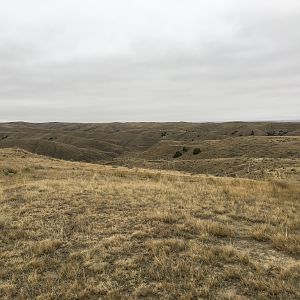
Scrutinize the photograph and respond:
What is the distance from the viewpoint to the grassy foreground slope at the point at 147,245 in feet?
19.7

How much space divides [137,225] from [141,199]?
3180mm

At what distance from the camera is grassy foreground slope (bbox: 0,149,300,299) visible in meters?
6.02

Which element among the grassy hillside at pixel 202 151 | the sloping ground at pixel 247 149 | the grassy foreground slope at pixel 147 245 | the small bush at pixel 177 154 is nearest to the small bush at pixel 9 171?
the grassy foreground slope at pixel 147 245

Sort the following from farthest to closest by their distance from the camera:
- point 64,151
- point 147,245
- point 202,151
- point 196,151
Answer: point 64,151 < point 202,151 < point 196,151 < point 147,245

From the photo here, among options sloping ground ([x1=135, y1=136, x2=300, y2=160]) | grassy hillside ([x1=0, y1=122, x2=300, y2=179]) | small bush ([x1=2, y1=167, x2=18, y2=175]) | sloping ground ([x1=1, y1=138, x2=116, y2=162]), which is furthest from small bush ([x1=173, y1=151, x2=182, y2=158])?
small bush ([x1=2, y1=167, x2=18, y2=175])

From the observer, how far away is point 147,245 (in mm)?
7879

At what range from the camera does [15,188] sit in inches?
584

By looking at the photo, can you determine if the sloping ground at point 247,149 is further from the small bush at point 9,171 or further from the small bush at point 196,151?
the small bush at point 9,171

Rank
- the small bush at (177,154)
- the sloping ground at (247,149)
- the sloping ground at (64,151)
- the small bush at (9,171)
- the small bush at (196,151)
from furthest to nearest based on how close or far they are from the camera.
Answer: the sloping ground at (64,151) < the small bush at (177,154) < the small bush at (196,151) < the sloping ground at (247,149) < the small bush at (9,171)

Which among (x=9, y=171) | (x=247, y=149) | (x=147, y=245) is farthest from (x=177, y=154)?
(x=147, y=245)

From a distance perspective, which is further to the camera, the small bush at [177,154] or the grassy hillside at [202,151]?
the small bush at [177,154]

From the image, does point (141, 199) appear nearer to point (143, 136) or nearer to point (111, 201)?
point (111, 201)

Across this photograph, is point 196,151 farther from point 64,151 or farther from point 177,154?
point 64,151

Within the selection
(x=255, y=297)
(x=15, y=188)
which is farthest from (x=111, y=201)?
(x=255, y=297)
